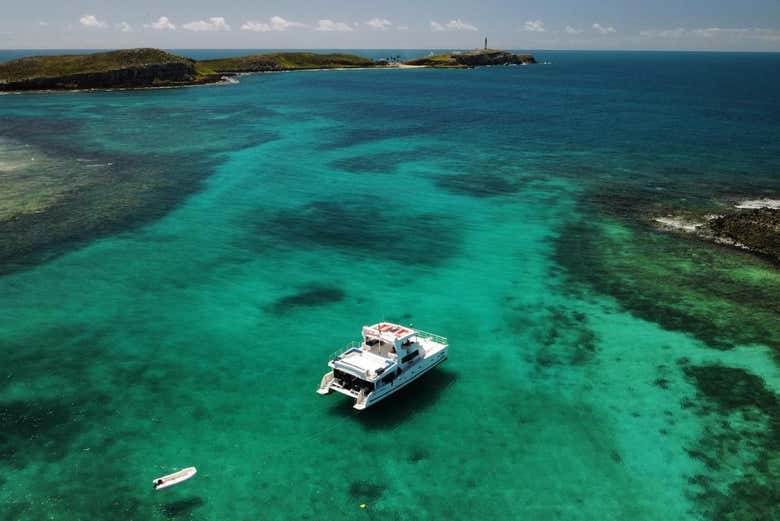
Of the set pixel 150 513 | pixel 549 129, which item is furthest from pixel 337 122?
pixel 150 513

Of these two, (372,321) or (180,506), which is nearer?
(180,506)

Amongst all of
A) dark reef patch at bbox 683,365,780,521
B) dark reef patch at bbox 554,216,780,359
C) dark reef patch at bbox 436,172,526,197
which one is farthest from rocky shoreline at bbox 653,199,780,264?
dark reef patch at bbox 683,365,780,521

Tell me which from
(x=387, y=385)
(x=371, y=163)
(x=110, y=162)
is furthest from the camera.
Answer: (x=371, y=163)

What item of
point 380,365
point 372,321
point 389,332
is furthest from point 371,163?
point 380,365

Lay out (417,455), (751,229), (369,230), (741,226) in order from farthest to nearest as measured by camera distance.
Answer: (369,230) < (741,226) < (751,229) < (417,455)

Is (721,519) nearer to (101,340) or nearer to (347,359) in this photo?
(347,359)

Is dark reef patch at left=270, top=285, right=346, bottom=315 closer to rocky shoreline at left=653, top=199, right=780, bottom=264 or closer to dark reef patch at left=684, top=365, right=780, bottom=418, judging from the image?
dark reef patch at left=684, top=365, right=780, bottom=418

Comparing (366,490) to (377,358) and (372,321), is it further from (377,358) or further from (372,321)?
(372,321)
